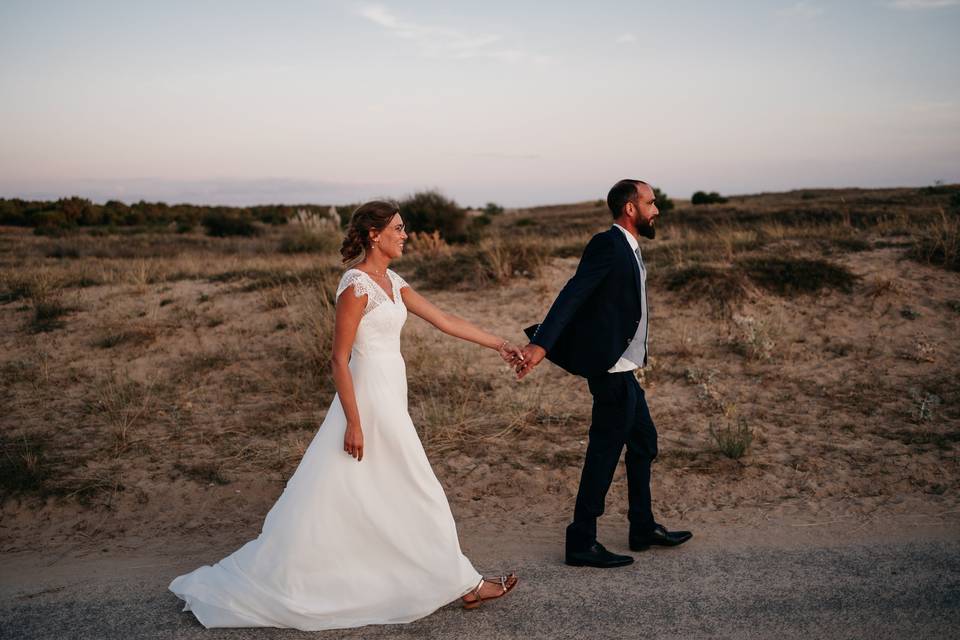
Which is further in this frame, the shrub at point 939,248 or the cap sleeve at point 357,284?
the shrub at point 939,248

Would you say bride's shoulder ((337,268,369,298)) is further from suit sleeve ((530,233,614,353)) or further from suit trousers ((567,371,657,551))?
suit trousers ((567,371,657,551))

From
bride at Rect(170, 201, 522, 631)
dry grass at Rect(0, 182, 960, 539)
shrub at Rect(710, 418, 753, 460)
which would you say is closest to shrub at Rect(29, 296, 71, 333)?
dry grass at Rect(0, 182, 960, 539)

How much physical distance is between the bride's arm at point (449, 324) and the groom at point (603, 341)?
8.7 inches

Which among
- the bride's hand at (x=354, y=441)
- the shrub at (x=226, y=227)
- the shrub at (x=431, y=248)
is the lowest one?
the bride's hand at (x=354, y=441)

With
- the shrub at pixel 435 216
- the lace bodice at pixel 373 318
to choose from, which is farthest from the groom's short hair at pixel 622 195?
the shrub at pixel 435 216

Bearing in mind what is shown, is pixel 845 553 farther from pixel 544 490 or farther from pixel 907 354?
pixel 907 354

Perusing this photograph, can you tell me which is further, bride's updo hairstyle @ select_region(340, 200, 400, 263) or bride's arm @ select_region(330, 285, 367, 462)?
bride's updo hairstyle @ select_region(340, 200, 400, 263)

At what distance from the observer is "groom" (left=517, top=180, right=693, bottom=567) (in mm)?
4484

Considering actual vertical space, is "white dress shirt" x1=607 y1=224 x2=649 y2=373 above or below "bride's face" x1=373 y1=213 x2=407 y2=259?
below

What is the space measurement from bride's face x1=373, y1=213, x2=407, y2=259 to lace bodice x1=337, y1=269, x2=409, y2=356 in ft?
0.68

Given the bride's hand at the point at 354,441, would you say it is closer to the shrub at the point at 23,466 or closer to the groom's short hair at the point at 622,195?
the groom's short hair at the point at 622,195

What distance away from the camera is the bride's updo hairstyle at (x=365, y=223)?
13.5 feet

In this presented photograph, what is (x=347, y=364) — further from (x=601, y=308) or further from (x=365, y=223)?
(x=601, y=308)

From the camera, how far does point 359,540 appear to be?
12.9 feet
